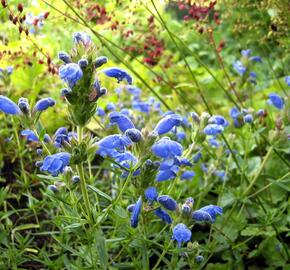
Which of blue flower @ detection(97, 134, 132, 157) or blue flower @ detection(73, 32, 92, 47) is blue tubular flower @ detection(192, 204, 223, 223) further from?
blue flower @ detection(73, 32, 92, 47)

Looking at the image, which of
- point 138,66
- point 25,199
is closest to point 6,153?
point 25,199

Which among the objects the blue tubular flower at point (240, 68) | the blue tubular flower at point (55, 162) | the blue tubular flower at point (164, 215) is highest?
the blue tubular flower at point (55, 162)

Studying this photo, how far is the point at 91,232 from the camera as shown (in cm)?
190

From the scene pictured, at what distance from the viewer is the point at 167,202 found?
6.41 feet

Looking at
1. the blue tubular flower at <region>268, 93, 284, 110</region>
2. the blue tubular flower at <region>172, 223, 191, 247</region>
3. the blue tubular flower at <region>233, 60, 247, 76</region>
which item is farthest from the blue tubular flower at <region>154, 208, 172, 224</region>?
the blue tubular flower at <region>233, 60, 247, 76</region>

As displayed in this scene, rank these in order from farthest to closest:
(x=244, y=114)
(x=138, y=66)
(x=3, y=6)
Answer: (x=138, y=66) → (x=244, y=114) → (x=3, y=6)

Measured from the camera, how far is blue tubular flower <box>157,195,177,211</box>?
1943 mm

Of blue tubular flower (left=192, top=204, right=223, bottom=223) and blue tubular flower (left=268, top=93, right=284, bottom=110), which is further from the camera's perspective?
blue tubular flower (left=268, top=93, right=284, bottom=110)

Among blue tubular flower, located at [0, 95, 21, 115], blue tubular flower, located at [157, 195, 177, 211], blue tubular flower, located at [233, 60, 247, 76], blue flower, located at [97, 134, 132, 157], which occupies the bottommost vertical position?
blue tubular flower, located at [157, 195, 177, 211]

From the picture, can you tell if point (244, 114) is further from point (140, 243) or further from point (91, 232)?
point (91, 232)

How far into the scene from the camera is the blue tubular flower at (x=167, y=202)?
1.94 metres

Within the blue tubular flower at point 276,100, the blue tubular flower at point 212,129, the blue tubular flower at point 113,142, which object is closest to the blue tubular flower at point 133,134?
the blue tubular flower at point 113,142

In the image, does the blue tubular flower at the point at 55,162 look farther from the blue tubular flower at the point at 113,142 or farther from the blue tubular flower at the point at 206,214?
the blue tubular flower at the point at 206,214

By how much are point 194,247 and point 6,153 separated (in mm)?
1756
